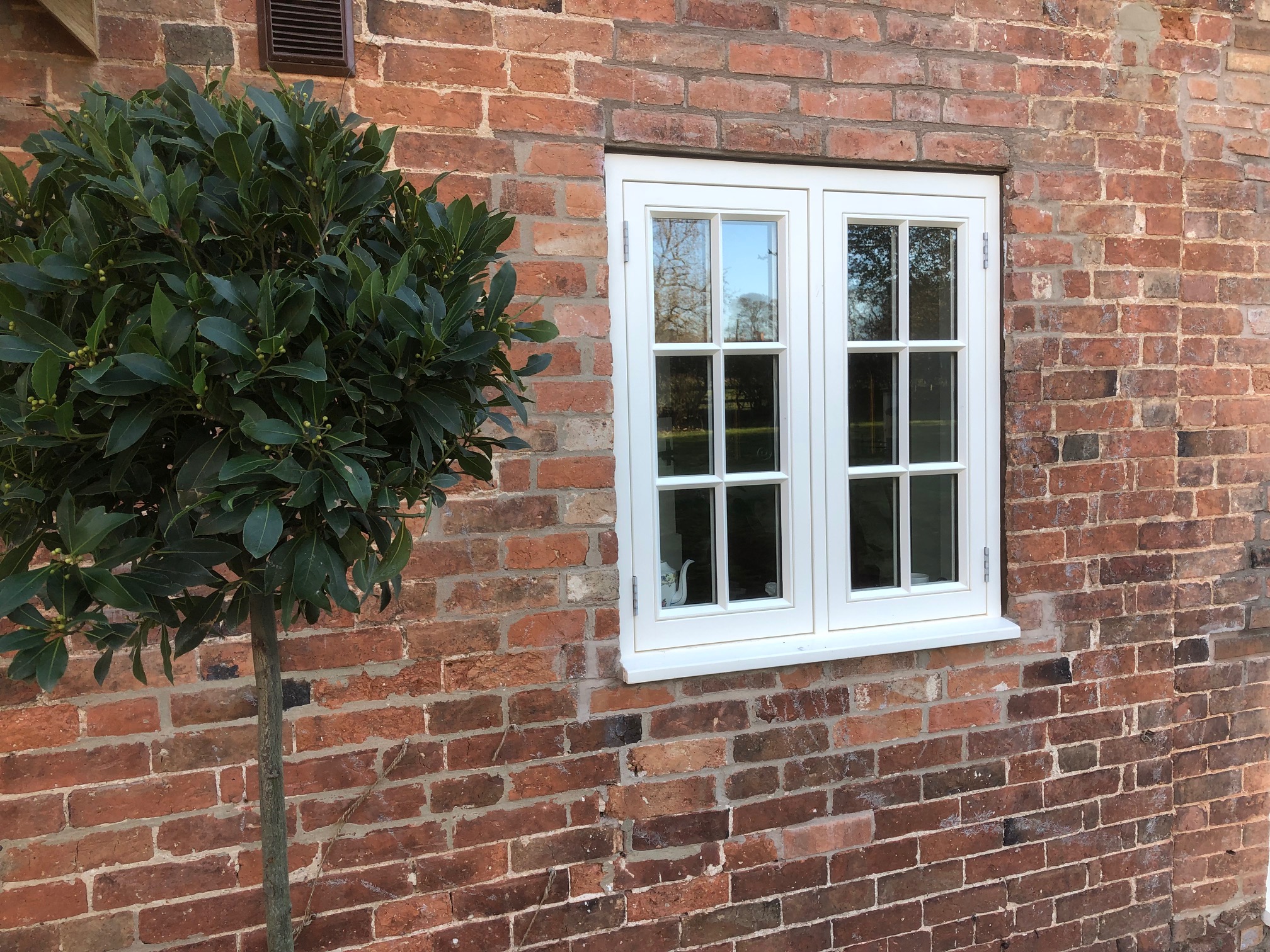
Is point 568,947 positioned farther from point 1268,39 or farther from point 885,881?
point 1268,39

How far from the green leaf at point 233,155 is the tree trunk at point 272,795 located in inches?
25.0

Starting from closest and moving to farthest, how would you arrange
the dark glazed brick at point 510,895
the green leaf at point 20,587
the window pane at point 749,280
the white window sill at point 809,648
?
the green leaf at point 20,587, the dark glazed brick at point 510,895, the white window sill at point 809,648, the window pane at point 749,280

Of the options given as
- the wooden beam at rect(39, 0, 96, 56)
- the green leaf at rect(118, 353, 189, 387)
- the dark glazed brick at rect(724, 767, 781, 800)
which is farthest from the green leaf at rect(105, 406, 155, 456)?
the dark glazed brick at rect(724, 767, 781, 800)

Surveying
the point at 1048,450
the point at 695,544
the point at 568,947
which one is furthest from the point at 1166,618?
the point at 568,947

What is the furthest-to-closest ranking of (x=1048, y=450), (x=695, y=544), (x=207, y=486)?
(x=1048, y=450) < (x=695, y=544) < (x=207, y=486)

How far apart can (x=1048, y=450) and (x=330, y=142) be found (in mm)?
2197

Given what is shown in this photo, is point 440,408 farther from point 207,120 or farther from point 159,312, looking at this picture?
point 207,120

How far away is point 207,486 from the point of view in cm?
98

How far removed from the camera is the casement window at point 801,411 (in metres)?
2.21

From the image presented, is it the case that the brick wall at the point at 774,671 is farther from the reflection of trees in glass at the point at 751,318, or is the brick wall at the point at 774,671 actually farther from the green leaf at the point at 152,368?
the green leaf at the point at 152,368

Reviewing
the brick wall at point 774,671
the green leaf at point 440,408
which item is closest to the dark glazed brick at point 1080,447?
the brick wall at point 774,671

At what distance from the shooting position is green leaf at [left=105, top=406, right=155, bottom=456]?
95 cm

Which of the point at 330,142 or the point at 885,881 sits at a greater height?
the point at 330,142

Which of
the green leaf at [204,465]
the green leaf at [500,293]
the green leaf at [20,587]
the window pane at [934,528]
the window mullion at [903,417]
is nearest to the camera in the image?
the green leaf at [20,587]
